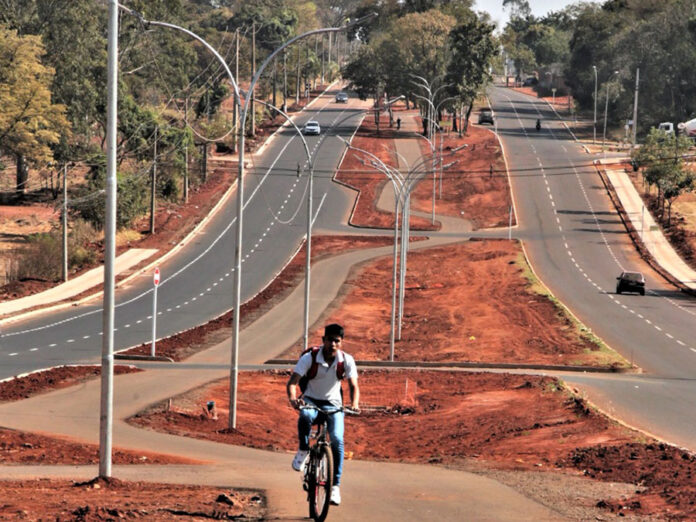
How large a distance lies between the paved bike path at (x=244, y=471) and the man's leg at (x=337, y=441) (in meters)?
0.79

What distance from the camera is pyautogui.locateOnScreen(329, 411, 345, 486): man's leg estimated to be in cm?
1362

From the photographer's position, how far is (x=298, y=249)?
78.5 metres

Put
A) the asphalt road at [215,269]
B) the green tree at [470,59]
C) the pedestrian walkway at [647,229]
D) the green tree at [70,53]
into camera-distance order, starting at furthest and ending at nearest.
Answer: the green tree at [470,59] < the green tree at [70,53] < the pedestrian walkway at [647,229] < the asphalt road at [215,269]

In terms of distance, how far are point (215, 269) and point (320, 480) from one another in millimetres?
58349

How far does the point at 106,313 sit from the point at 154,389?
1675 centimetres

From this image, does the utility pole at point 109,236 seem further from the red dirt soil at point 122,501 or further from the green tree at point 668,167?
the green tree at point 668,167

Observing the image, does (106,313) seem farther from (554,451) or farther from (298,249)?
(298,249)

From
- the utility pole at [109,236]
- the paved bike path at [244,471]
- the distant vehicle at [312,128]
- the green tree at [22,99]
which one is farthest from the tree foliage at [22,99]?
the utility pole at [109,236]

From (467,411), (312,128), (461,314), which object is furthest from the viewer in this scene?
(312,128)

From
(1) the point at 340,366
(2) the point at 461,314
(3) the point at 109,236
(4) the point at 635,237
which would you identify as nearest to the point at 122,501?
(1) the point at 340,366

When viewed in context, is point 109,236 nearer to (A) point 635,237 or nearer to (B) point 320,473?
(B) point 320,473

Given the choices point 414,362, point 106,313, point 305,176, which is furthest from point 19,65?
point 106,313

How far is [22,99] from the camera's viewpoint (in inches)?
3216

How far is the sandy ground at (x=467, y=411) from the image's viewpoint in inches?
679
